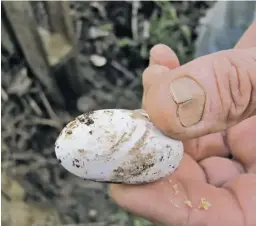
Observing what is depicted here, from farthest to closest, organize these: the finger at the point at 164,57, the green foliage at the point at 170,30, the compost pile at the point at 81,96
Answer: the green foliage at the point at 170,30 < the compost pile at the point at 81,96 < the finger at the point at 164,57

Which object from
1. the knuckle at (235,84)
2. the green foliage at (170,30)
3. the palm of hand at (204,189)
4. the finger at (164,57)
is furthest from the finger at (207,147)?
the green foliage at (170,30)

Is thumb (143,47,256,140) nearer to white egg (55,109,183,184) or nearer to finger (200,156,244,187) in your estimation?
white egg (55,109,183,184)

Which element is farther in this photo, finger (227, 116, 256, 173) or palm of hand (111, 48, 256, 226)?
finger (227, 116, 256, 173)

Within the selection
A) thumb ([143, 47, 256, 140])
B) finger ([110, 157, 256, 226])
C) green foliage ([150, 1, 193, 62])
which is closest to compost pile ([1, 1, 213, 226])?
green foliage ([150, 1, 193, 62])

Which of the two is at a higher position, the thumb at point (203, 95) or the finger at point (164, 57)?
the thumb at point (203, 95)

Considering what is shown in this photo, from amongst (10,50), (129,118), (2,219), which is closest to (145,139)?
(129,118)

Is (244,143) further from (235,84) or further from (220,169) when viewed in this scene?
(235,84)

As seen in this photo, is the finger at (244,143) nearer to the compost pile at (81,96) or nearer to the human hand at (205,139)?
the human hand at (205,139)
